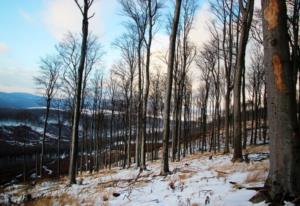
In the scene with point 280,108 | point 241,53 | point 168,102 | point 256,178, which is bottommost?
point 256,178

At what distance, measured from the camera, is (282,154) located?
15.6ft

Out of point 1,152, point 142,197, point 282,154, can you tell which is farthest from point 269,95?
point 1,152

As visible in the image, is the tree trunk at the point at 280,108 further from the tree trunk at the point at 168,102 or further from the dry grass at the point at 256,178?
the tree trunk at the point at 168,102

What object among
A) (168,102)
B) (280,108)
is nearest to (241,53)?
(168,102)

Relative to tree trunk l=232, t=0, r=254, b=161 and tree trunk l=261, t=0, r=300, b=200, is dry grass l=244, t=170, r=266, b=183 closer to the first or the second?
tree trunk l=261, t=0, r=300, b=200

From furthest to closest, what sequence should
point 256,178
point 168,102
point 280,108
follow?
point 168,102 → point 256,178 → point 280,108

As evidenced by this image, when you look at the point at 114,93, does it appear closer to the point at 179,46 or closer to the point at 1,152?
the point at 179,46

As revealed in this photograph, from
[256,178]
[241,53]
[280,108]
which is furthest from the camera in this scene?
[241,53]

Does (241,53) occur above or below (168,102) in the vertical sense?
above

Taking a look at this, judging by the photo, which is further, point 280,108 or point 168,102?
point 168,102

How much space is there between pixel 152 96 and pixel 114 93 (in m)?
4.74

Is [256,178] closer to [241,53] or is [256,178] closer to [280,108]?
[280,108]

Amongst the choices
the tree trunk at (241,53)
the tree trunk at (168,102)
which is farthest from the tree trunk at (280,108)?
the tree trunk at (241,53)

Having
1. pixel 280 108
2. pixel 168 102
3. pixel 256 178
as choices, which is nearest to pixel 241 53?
pixel 168 102
